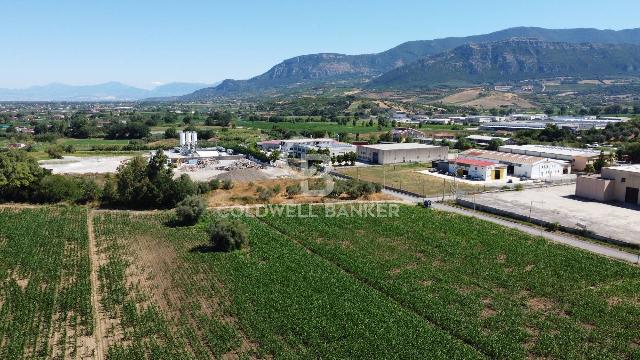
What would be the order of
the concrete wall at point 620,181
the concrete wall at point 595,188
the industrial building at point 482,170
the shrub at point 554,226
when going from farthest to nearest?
the industrial building at point 482,170 < the concrete wall at point 595,188 < the concrete wall at point 620,181 < the shrub at point 554,226

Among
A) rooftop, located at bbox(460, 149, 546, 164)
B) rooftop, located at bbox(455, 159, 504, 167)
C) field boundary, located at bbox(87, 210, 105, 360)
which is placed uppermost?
rooftop, located at bbox(460, 149, 546, 164)

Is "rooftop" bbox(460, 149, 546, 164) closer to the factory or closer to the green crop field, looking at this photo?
the green crop field

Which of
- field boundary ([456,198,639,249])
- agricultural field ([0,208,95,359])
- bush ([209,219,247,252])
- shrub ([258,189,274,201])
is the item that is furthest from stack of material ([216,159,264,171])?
bush ([209,219,247,252])

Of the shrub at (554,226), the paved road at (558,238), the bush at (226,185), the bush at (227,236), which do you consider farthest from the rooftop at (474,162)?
the bush at (227,236)

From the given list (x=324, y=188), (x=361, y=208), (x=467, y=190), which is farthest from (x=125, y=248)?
(x=467, y=190)

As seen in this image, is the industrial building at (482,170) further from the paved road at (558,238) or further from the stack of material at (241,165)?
the stack of material at (241,165)

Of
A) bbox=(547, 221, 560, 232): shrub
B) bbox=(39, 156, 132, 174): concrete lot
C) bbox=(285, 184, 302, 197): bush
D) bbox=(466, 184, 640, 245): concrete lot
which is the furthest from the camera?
bbox=(39, 156, 132, 174): concrete lot
